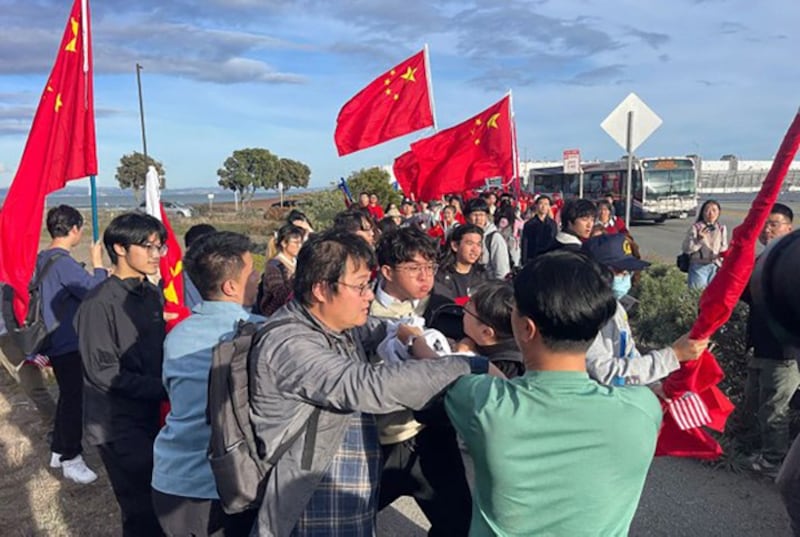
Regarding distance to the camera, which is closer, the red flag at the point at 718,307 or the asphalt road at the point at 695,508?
the red flag at the point at 718,307

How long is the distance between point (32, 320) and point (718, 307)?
4154 mm

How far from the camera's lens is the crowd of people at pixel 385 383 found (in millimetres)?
1497

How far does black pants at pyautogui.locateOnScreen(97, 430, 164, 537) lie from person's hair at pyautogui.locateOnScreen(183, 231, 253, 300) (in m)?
1.09

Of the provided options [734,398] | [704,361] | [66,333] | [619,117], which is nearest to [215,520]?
[704,361]

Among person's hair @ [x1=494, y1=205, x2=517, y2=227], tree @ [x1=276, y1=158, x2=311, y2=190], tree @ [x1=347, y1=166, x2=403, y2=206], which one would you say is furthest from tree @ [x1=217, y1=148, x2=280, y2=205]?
person's hair @ [x1=494, y1=205, x2=517, y2=227]

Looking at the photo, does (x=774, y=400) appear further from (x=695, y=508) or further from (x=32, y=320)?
(x=32, y=320)

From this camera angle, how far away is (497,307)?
223cm

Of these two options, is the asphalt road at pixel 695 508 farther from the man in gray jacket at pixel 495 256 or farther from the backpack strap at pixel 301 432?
the man in gray jacket at pixel 495 256

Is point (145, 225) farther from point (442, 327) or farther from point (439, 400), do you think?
point (439, 400)

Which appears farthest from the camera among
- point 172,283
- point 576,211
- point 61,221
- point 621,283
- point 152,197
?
point 576,211

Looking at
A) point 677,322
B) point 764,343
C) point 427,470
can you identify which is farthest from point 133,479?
point 677,322

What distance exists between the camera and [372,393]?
1.61 meters

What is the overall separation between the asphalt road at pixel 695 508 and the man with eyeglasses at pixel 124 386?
1.43 m

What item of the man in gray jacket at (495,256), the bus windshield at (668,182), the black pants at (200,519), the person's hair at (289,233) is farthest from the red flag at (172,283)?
the bus windshield at (668,182)
